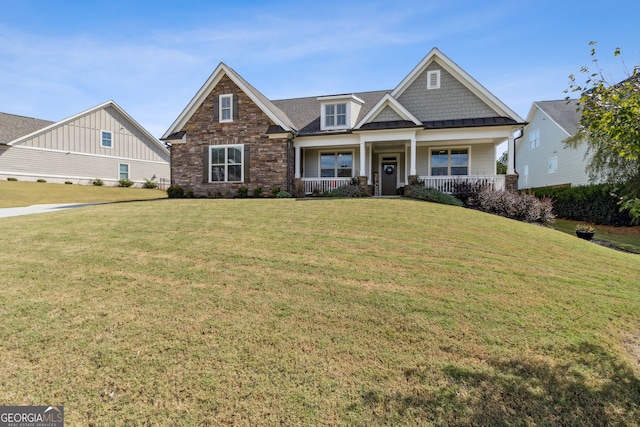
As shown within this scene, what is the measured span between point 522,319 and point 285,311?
10.5 ft

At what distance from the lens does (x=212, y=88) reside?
18453 millimetres

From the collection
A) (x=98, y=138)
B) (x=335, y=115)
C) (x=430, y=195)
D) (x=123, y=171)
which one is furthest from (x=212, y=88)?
(x=123, y=171)

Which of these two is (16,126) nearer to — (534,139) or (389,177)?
(389,177)

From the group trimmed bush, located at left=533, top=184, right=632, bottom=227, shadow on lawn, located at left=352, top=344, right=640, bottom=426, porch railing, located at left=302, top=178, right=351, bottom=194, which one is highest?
porch railing, located at left=302, top=178, right=351, bottom=194

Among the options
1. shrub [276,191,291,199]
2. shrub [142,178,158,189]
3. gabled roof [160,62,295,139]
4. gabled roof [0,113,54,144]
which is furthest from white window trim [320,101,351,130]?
gabled roof [0,113,54,144]

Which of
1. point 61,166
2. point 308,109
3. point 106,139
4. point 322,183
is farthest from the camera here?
point 106,139

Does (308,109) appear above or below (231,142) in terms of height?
above

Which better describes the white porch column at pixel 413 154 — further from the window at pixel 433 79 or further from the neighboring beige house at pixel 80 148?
the neighboring beige house at pixel 80 148

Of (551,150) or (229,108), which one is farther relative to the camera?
(551,150)

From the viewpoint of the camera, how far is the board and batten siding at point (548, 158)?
78.9ft

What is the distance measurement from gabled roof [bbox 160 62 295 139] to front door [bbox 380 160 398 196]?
232 inches

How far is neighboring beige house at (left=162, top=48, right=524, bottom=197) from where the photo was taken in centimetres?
1636

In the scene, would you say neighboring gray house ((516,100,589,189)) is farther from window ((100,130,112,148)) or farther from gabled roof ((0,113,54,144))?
gabled roof ((0,113,54,144))

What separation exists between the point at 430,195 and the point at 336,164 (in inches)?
265
